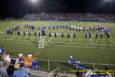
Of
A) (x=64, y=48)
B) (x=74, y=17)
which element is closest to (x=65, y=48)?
(x=64, y=48)

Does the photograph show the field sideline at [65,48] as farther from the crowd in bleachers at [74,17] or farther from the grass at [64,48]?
the crowd in bleachers at [74,17]

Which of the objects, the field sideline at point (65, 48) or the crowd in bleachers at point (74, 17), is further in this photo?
the crowd in bleachers at point (74, 17)

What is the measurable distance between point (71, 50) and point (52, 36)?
633 cm

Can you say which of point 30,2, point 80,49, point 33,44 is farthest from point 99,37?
point 30,2

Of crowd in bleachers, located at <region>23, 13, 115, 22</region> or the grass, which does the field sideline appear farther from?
crowd in bleachers, located at <region>23, 13, 115, 22</region>

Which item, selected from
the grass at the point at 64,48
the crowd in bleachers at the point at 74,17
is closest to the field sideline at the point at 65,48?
the grass at the point at 64,48

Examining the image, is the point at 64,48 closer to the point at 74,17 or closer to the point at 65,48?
the point at 65,48

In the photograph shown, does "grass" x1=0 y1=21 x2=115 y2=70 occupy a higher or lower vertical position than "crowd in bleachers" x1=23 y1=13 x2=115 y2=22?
lower

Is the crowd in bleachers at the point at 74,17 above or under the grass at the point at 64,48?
above

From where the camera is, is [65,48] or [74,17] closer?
[65,48]

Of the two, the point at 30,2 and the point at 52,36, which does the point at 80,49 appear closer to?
the point at 52,36

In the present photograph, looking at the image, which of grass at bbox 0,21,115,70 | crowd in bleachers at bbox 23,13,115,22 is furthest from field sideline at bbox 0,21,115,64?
crowd in bleachers at bbox 23,13,115,22

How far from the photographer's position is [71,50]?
A: 19.5 m

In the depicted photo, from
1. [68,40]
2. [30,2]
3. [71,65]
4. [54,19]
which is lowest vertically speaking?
[71,65]
